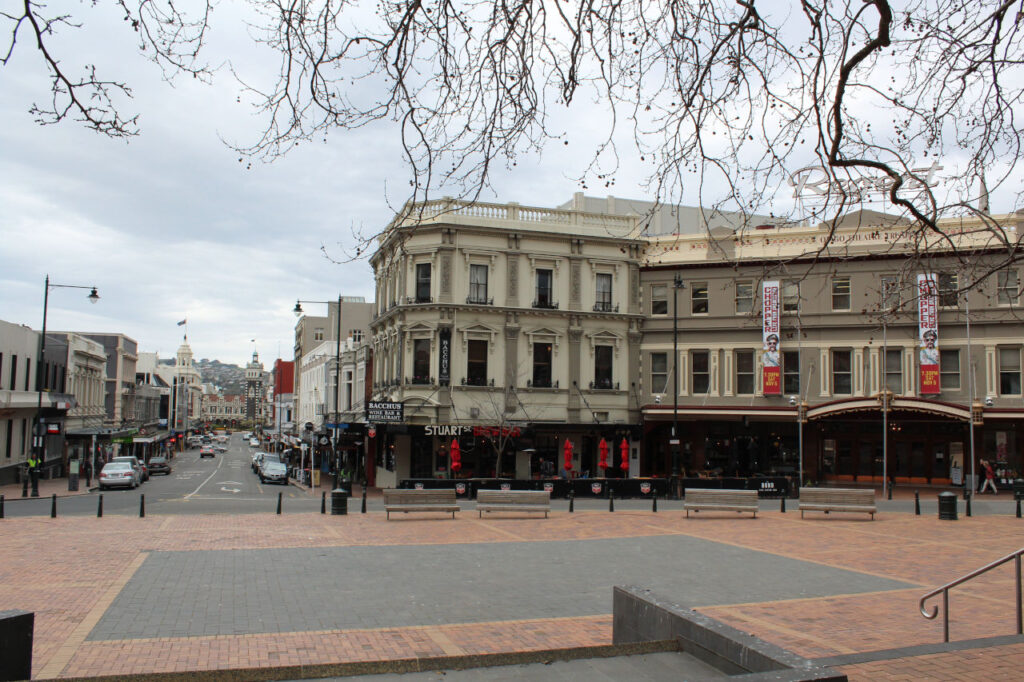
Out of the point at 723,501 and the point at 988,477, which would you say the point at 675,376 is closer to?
the point at 988,477

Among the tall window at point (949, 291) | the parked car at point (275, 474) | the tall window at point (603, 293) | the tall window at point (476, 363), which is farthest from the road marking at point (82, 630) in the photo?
the parked car at point (275, 474)

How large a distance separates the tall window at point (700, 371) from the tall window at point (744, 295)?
2738 millimetres

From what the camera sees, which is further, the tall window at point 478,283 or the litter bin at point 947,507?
the tall window at point 478,283

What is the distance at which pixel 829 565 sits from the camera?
51.7 ft

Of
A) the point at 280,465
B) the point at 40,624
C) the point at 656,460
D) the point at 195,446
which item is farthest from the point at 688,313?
the point at 195,446

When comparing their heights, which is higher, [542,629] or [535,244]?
[535,244]

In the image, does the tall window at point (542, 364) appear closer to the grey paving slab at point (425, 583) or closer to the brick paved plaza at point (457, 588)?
the brick paved plaza at point (457, 588)

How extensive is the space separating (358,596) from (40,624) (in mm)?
4055

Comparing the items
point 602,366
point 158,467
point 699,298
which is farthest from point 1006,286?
point 158,467

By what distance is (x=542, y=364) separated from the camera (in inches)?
1612

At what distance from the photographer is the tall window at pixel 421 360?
130 feet

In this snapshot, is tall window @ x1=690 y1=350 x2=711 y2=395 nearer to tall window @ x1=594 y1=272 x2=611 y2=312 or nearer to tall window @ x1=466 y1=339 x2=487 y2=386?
tall window @ x1=594 y1=272 x2=611 y2=312

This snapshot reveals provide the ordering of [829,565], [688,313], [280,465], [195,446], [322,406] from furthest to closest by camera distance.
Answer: [195,446] < [322,406] < [280,465] < [688,313] < [829,565]

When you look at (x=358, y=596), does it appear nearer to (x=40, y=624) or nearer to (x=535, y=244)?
(x=40, y=624)
